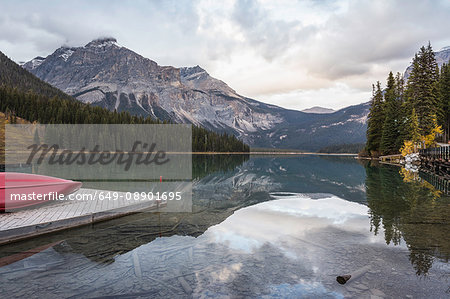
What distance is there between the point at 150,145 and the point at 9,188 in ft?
404

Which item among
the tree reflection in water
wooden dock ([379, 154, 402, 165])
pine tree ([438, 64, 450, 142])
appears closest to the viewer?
the tree reflection in water

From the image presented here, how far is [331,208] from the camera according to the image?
18.6 m

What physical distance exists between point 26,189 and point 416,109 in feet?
218

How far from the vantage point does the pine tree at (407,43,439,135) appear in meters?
56.2

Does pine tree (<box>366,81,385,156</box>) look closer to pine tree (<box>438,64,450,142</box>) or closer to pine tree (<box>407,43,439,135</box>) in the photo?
pine tree (<box>438,64,450,142</box>)

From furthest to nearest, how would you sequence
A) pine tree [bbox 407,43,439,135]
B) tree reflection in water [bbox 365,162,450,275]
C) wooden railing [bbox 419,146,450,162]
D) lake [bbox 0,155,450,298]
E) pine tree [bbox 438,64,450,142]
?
1. pine tree [bbox 438,64,450,142]
2. pine tree [bbox 407,43,439,135]
3. wooden railing [bbox 419,146,450,162]
4. tree reflection in water [bbox 365,162,450,275]
5. lake [bbox 0,155,450,298]

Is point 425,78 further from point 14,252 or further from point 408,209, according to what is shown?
point 14,252

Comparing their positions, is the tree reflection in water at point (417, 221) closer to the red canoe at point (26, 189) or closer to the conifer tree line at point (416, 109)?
the red canoe at point (26, 189)

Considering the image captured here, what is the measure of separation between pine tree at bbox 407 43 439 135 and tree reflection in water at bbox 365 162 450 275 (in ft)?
133

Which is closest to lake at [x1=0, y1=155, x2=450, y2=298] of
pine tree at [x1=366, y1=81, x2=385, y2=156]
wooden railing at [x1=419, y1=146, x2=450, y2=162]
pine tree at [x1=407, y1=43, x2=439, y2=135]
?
wooden railing at [x1=419, y1=146, x2=450, y2=162]

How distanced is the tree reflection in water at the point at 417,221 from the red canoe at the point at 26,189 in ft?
52.5

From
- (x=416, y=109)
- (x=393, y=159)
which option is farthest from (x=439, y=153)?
(x=393, y=159)

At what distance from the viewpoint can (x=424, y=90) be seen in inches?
2237

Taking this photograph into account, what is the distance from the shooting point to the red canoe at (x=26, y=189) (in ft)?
42.5
